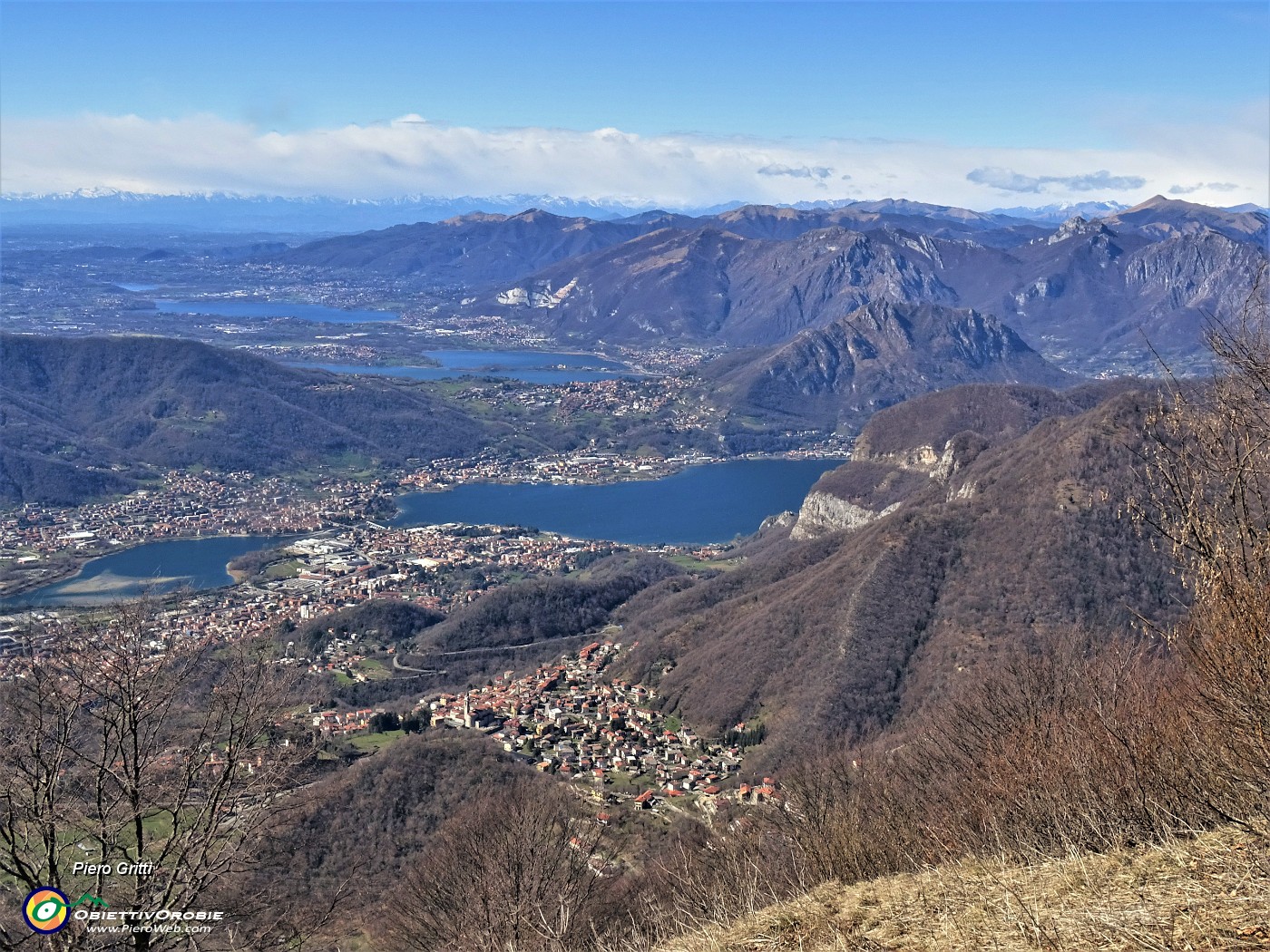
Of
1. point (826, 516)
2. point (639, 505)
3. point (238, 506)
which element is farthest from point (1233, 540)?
point (238, 506)

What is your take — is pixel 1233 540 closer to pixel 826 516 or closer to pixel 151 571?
pixel 826 516

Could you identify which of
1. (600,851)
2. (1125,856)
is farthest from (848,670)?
(1125,856)

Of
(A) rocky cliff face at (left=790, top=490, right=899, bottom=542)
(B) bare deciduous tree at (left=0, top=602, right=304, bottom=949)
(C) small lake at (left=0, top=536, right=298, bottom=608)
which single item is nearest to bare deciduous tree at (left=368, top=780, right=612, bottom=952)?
(B) bare deciduous tree at (left=0, top=602, right=304, bottom=949)

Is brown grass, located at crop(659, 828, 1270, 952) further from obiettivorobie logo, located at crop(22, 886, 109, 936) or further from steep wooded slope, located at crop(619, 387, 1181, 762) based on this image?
steep wooded slope, located at crop(619, 387, 1181, 762)

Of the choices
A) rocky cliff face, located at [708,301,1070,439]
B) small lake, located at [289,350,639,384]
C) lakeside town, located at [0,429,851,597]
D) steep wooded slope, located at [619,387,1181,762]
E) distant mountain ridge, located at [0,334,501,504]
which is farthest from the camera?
small lake, located at [289,350,639,384]

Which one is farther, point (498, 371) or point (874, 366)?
point (498, 371)
